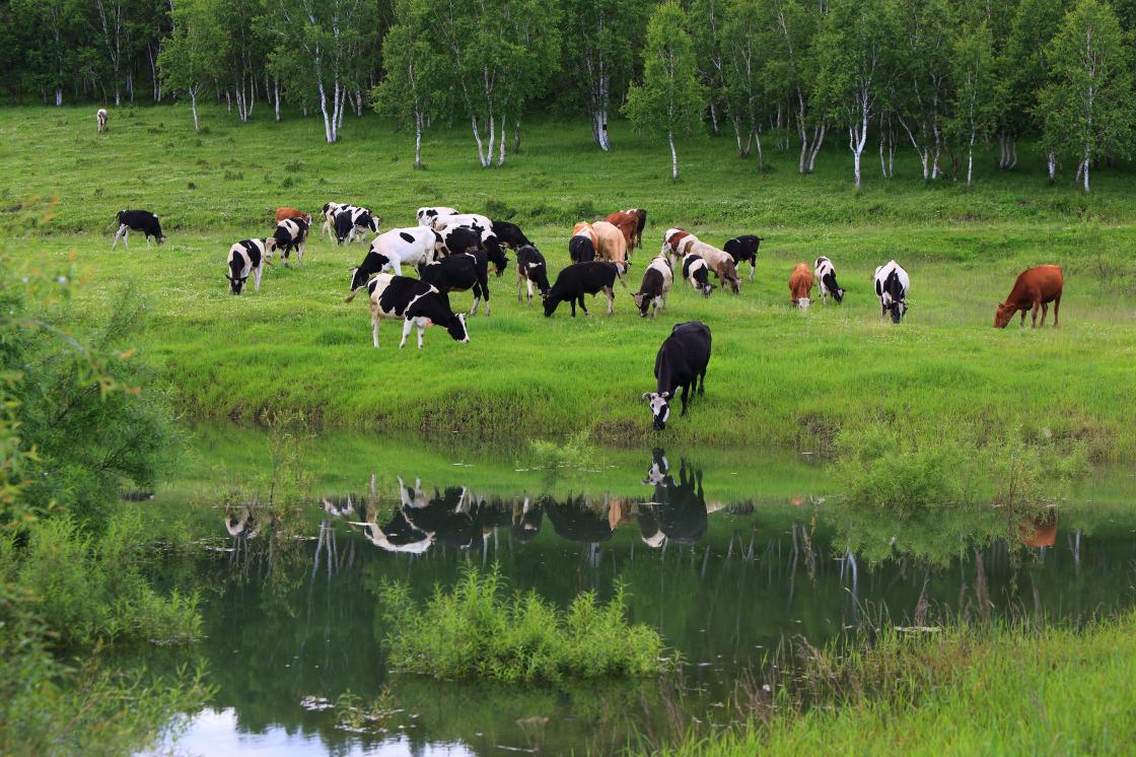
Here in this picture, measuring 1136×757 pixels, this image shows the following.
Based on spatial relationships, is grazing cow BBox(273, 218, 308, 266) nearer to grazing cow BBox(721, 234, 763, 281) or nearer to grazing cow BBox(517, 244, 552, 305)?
grazing cow BBox(517, 244, 552, 305)

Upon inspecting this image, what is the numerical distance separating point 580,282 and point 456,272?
8.98ft

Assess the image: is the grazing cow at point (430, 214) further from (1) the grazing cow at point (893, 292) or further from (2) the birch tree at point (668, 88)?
(2) the birch tree at point (668, 88)

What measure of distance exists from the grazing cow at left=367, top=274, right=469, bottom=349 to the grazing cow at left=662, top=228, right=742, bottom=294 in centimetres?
1011

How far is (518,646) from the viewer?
11.4 meters

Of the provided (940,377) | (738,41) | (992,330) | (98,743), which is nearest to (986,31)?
(738,41)

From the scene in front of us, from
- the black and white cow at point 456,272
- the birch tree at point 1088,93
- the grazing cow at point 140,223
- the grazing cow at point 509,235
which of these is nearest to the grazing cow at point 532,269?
the black and white cow at point 456,272

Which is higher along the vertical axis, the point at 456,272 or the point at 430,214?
the point at 430,214

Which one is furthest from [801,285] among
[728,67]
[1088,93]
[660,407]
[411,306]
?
[728,67]

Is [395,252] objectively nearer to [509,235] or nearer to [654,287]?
[509,235]

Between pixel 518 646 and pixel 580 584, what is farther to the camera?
pixel 580 584

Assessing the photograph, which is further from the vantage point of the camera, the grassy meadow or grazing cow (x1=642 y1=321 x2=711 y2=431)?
the grassy meadow

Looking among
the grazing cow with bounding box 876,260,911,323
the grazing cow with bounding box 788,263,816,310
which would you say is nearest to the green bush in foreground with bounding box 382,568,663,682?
the grazing cow with bounding box 876,260,911,323

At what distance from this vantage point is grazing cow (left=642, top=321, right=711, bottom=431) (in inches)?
907

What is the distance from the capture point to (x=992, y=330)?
2894 centimetres
